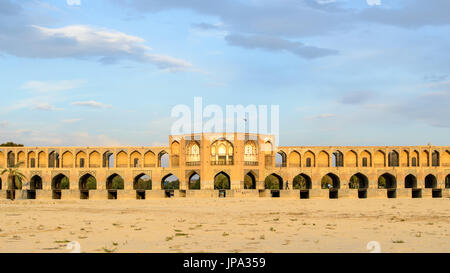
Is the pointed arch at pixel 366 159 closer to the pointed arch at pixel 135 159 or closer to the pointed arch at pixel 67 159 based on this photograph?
the pointed arch at pixel 135 159

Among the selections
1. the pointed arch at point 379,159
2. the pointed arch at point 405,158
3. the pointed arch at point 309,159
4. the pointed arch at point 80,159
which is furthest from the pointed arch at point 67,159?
the pointed arch at point 405,158

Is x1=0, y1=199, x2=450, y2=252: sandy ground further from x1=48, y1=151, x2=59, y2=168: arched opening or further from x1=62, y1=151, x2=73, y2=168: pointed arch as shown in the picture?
x1=48, y1=151, x2=59, y2=168: arched opening

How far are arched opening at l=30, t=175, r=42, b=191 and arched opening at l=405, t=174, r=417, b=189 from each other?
39.7 meters

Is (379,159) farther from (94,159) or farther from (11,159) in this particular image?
(11,159)

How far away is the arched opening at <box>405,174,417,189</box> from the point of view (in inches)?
1980

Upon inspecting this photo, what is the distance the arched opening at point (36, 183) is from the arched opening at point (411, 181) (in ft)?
130

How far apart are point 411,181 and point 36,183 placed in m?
40.5

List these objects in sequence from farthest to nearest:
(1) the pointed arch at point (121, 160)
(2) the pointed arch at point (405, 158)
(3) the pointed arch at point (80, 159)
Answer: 1. (3) the pointed arch at point (80, 159)
2. (2) the pointed arch at point (405, 158)
3. (1) the pointed arch at point (121, 160)

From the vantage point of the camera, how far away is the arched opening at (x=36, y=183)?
51594 millimetres

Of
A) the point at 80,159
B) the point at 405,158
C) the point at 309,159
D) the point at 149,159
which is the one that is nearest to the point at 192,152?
the point at 149,159

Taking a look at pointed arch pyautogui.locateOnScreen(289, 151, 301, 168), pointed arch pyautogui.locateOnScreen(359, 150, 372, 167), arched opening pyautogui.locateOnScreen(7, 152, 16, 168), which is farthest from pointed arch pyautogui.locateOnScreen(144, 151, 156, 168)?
pointed arch pyautogui.locateOnScreen(359, 150, 372, 167)

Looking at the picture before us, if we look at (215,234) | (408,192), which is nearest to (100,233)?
(215,234)

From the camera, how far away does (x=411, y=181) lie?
5172 cm
